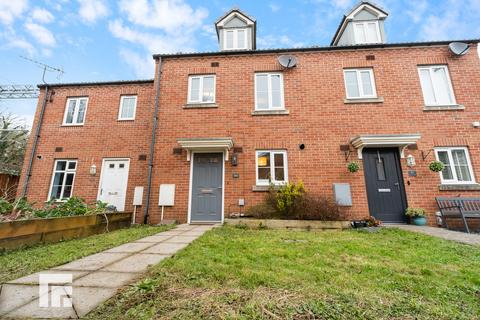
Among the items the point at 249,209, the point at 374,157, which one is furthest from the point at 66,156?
the point at 374,157

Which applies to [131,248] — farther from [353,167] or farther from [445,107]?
[445,107]

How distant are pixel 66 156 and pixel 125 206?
3.66 metres

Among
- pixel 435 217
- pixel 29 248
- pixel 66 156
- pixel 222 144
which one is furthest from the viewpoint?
pixel 66 156

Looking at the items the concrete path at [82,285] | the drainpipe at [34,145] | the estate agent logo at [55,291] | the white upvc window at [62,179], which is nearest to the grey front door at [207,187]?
the concrete path at [82,285]

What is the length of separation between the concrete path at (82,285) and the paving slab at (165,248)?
54 millimetres

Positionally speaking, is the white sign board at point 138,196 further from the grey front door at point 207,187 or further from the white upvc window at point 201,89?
the white upvc window at point 201,89

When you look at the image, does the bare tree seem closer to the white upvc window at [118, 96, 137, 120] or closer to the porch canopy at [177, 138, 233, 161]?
the white upvc window at [118, 96, 137, 120]

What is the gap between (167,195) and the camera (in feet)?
23.8

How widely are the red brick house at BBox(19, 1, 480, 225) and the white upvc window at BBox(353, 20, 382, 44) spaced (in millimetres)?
45

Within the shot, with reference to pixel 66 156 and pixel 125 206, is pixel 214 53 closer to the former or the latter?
pixel 125 206

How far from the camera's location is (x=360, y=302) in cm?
171

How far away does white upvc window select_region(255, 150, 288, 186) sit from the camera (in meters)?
7.24

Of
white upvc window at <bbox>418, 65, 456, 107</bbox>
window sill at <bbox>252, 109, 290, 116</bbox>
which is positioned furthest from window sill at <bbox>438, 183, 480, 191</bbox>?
window sill at <bbox>252, 109, 290, 116</bbox>

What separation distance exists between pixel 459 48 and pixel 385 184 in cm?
592
